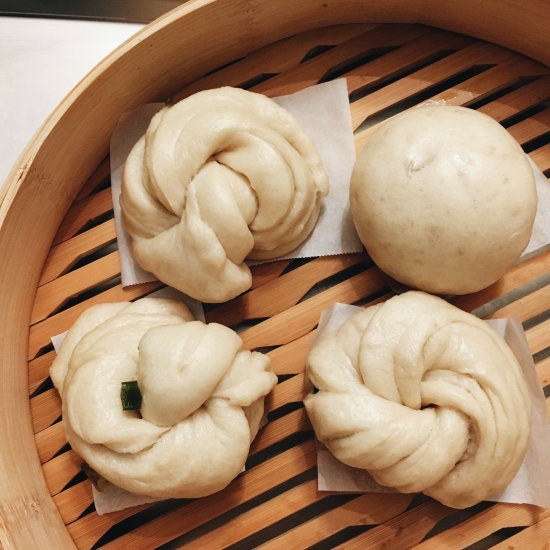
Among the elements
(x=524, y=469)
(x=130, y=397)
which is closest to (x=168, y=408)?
(x=130, y=397)

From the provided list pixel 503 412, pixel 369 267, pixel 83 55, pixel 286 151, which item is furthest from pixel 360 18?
pixel 503 412

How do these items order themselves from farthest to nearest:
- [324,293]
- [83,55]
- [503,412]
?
[83,55] < [324,293] < [503,412]

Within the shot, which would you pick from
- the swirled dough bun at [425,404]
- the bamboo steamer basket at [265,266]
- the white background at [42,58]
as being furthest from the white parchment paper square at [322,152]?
the white background at [42,58]

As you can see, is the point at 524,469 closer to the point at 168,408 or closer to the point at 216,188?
the point at 168,408

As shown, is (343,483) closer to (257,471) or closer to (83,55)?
(257,471)

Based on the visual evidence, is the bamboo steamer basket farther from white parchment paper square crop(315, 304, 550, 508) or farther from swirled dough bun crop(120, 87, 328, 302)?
swirled dough bun crop(120, 87, 328, 302)

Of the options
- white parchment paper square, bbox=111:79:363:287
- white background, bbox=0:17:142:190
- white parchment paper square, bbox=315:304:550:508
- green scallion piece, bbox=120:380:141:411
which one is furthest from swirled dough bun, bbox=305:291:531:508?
white background, bbox=0:17:142:190

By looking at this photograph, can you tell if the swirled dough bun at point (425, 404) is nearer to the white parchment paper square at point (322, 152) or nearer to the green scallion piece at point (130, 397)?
the white parchment paper square at point (322, 152)
